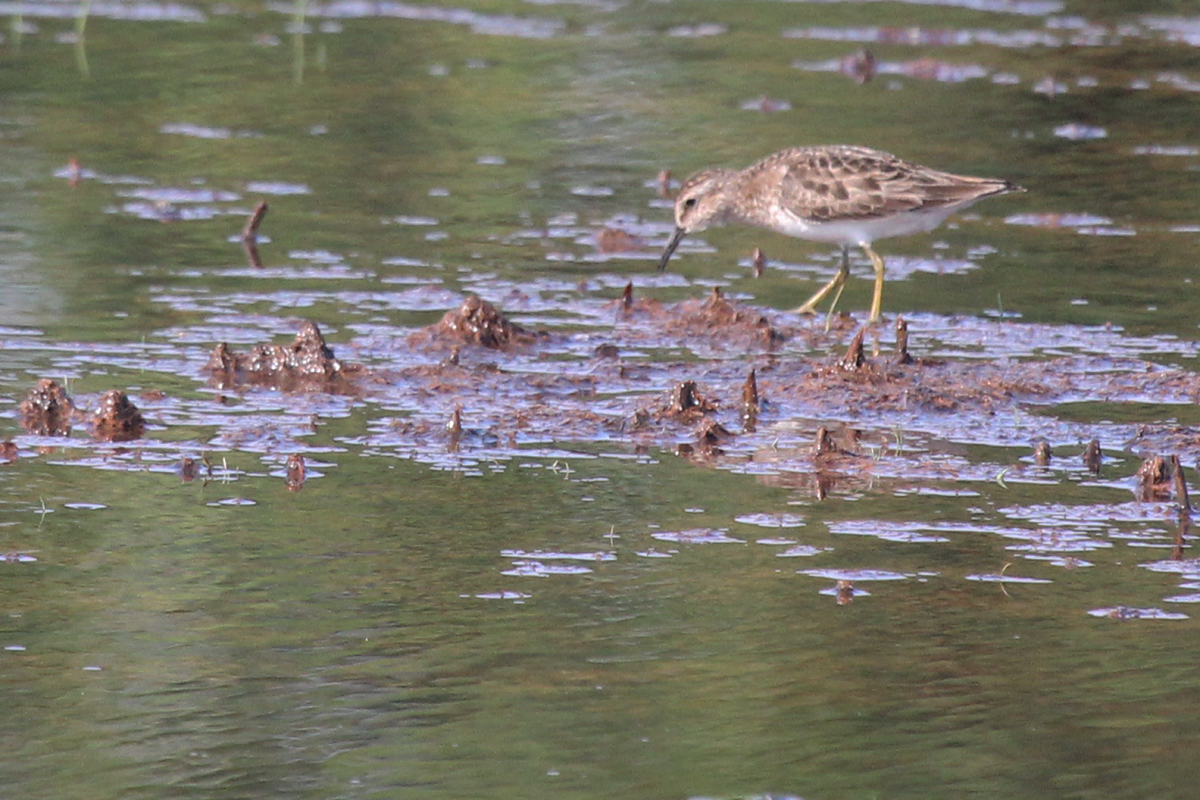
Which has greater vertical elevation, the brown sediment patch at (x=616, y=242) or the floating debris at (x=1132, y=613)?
the brown sediment patch at (x=616, y=242)

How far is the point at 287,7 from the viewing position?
18.6 metres

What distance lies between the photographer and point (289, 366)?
8266 millimetres

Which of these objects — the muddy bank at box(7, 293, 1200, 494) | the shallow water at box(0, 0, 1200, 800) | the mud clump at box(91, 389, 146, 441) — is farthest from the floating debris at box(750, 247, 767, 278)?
the mud clump at box(91, 389, 146, 441)

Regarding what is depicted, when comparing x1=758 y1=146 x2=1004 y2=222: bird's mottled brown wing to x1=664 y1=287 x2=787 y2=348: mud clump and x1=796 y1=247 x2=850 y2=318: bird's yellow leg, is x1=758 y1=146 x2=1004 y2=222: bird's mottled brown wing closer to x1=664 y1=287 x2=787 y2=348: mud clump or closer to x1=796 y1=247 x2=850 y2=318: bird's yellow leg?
x1=796 y1=247 x2=850 y2=318: bird's yellow leg

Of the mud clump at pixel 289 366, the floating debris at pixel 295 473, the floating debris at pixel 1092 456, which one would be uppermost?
the mud clump at pixel 289 366

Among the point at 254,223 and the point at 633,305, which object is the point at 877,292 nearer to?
the point at 633,305

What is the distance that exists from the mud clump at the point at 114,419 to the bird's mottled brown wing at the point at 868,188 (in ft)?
12.0

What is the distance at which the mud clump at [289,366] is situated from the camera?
8.16 meters

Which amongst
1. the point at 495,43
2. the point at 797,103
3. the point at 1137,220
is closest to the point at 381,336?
the point at 1137,220

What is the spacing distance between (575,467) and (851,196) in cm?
302

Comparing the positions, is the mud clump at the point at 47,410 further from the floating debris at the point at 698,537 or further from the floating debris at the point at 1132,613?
the floating debris at the point at 1132,613

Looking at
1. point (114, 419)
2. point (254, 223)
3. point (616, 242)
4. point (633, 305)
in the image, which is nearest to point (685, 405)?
point (633, 305)

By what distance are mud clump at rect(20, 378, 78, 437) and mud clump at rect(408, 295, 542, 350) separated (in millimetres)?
1834

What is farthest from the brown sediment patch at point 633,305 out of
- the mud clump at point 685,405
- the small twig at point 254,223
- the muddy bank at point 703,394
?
the small twig at point 254,223
